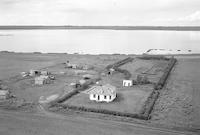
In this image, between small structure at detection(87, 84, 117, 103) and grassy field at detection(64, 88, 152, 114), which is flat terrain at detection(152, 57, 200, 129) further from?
small structure at detection(87, 84, 117, 103)

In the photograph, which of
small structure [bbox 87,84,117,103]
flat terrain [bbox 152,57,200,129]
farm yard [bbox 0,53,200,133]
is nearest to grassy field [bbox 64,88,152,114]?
farm yard [bbox 0,53,200,133]

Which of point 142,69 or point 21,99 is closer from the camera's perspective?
point 21,99

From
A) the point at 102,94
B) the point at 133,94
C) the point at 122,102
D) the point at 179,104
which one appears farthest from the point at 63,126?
the point at 179,104

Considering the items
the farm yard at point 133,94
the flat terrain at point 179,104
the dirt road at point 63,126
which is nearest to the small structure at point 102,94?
the farm yard at point 133,94

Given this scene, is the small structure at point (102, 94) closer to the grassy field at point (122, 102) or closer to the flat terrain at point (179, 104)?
the grassy field at point (122, 102)

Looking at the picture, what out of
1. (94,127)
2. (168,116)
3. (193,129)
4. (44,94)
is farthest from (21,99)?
(193,129)

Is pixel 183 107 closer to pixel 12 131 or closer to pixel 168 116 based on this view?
pixel 168 116
